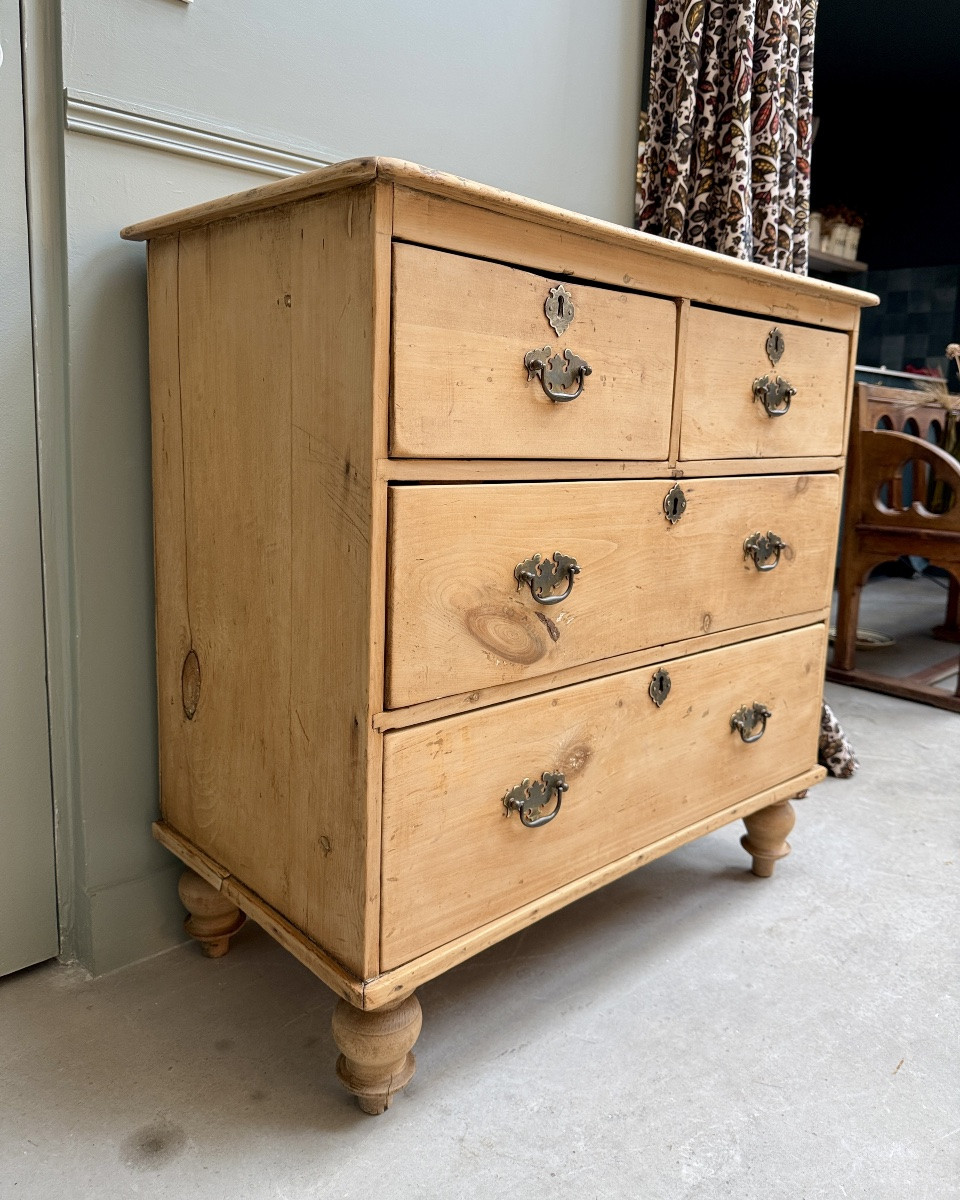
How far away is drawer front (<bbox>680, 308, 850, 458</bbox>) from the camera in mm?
1277

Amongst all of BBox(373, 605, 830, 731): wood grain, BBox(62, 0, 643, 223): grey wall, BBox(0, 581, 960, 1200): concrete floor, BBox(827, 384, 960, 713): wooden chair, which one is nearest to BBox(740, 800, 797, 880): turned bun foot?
BBox(0, 581, 960, 1200): concrete floor

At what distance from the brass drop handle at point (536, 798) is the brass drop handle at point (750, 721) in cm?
42

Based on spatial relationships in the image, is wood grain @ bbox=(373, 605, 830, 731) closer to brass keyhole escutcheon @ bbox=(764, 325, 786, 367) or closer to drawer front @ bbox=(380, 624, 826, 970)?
drawer front @ bbox=(380, 624, 826, 970)

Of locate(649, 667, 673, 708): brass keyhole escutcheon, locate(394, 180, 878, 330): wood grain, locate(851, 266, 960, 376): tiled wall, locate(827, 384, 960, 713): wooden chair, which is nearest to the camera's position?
locate(394, 180, 878, 330): wood grain

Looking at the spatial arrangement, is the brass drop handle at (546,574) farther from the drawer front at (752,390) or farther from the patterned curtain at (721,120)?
the patterned curtain at (721,120)

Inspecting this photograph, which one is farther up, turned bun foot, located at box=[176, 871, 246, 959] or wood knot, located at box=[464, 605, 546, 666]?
wood knot, located at box=[464, 605, 546, 666]

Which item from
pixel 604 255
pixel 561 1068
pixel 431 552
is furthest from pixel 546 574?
pixel 561 1068

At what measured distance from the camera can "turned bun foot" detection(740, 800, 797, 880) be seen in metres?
1.66

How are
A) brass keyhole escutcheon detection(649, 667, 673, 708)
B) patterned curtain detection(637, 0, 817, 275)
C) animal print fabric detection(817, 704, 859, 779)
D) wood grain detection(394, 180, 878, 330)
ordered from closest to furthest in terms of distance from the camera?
1. wood grain detection(394, 180, 878, 330)
2. brass keyhole escutcheon detection(649, 667, 673, 708)
3. patterned curtain detection(637, 0, 817, 275)
4. animal print fabric detection(817, 704, 859, 779)

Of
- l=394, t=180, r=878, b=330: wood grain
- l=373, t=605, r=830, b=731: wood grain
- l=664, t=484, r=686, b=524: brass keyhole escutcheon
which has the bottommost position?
l=373, t=605, r=830, b=731: wood grain

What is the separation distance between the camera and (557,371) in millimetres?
1061

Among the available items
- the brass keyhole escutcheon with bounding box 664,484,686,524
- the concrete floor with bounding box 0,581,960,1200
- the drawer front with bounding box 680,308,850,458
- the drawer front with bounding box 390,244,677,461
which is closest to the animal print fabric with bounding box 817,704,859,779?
the concrete floor with bounding box 0,581,960,1200

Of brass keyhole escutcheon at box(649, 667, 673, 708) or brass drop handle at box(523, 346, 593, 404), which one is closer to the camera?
brass drop handle at box(523, 346, 593, 404)

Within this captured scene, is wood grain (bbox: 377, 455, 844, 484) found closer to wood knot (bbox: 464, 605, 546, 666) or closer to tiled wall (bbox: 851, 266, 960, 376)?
wood knot (bbox: 464, 605, 546, 666)
